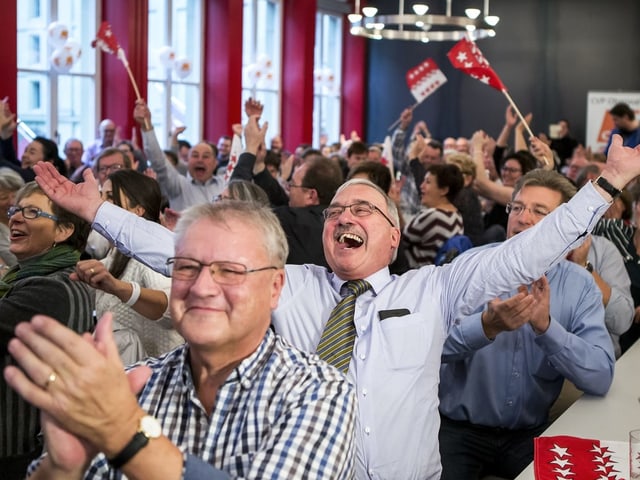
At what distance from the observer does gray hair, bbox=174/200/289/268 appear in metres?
1.76

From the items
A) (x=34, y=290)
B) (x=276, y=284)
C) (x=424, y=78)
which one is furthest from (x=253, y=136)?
(x=424, y=78)

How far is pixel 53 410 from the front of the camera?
1316mm

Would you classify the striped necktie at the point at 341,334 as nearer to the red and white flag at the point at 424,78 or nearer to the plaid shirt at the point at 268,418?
the plaid shirt at the point at 268,418

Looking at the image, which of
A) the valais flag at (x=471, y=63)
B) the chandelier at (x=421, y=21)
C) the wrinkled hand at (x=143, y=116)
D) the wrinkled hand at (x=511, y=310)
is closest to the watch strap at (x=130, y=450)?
the wrinkled hand at (x=511, y=310)

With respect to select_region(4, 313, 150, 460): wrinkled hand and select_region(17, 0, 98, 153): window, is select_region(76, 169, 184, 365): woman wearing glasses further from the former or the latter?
select_region(17, 0, 98, 153): window

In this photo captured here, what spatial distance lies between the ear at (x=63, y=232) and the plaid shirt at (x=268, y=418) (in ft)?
4.66

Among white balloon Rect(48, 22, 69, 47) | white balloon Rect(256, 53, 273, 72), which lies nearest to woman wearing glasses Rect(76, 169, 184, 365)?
white balloon Rect(48, 22, 69, 47)

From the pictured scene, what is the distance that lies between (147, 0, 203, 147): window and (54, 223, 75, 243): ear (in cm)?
1042

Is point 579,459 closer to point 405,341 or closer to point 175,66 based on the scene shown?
point 405,341

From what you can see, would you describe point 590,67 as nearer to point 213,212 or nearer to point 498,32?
point 498,32

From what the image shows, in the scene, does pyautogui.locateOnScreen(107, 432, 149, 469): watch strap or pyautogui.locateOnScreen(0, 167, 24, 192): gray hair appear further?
pyautogui.locateOnScreen(0, 167, 24, 192): gray hair

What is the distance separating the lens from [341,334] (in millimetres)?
2492

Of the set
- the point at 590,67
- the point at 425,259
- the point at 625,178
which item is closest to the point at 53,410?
the point at 625,178

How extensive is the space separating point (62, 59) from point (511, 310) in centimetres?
939
